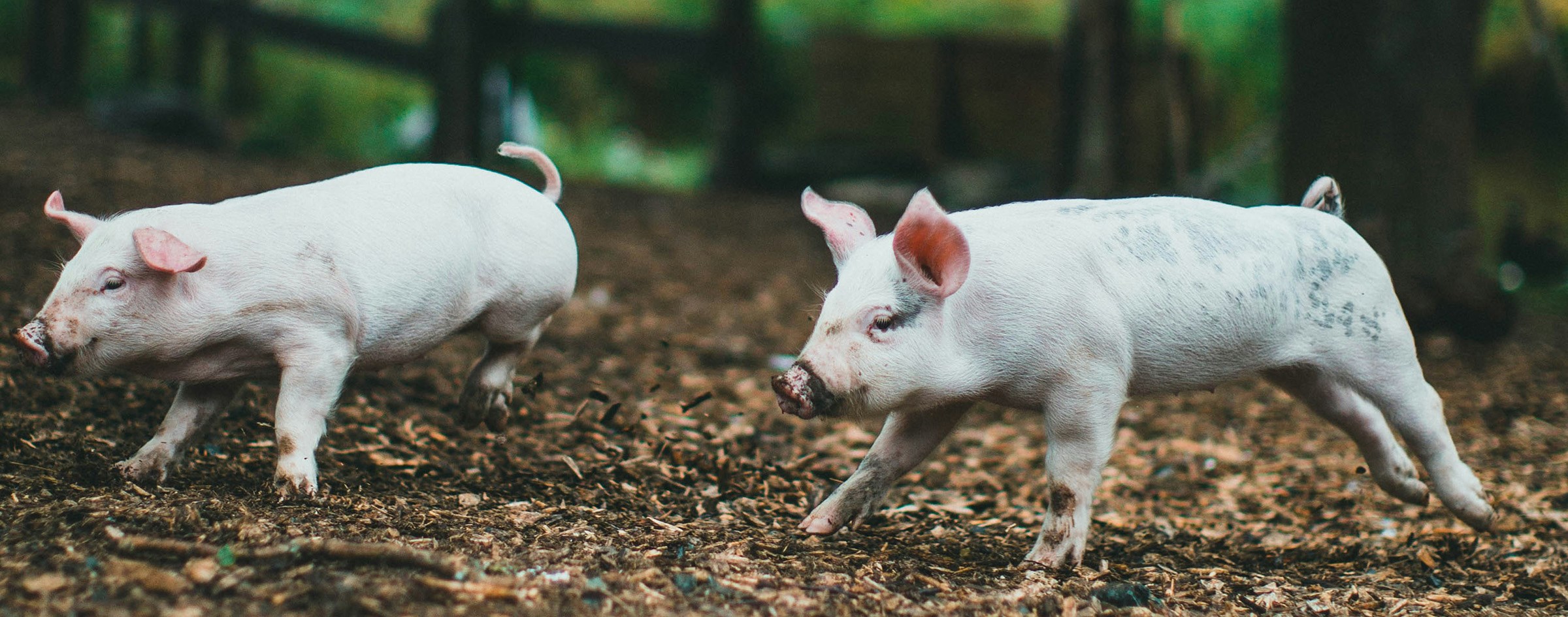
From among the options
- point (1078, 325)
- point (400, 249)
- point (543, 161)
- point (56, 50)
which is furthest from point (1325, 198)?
point (56, 50)

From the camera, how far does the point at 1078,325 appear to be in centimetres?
305

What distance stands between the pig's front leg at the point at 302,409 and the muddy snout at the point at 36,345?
1.60 feet

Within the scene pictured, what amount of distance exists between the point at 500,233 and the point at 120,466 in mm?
1108

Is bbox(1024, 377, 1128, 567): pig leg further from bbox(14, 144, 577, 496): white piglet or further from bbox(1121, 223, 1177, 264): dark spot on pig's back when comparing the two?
bbox(14, 144, 577, 496): white piglet

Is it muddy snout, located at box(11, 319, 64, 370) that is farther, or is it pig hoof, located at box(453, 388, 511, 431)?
pig hoof, located at box(453, 388, 511, 431)

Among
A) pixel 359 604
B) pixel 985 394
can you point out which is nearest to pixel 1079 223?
pixel 985 394

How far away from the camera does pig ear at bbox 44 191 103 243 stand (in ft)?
9.95

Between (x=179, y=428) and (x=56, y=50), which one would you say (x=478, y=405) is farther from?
(x=56, y=50)

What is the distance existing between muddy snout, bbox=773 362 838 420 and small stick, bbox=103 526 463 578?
787 millimetres

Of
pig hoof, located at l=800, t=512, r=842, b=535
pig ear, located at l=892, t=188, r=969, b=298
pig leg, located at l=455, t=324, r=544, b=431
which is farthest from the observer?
pig leg, located at l=455, t=324, r=544, b=431

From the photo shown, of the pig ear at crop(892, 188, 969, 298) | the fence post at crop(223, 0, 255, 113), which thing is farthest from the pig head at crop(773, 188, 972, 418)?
the fence post at crop(223, 0, 255, 113)

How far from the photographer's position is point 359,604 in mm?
2400

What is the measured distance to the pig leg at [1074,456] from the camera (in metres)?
3.09

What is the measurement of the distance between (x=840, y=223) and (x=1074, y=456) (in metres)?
0.84
